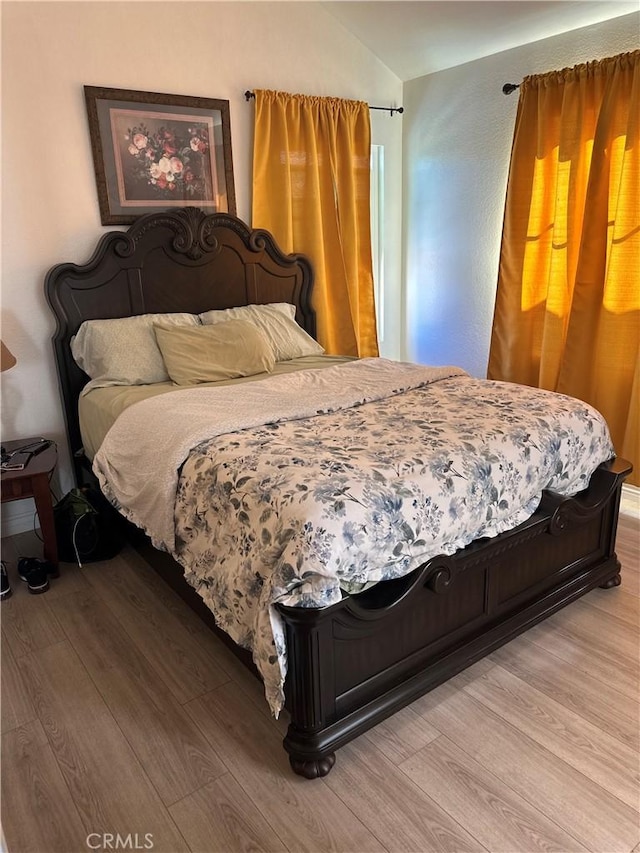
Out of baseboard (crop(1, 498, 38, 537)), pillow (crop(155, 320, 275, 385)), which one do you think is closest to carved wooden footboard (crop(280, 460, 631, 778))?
pillow (crop(155, 320, 275, 385))

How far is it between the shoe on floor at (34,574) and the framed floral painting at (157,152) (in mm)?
1743

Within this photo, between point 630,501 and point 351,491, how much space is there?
2.26 m

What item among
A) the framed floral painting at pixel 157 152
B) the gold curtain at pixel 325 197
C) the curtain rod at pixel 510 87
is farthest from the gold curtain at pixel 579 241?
the framed floral painting at pixel 157 152

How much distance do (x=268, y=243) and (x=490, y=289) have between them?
1.47 m

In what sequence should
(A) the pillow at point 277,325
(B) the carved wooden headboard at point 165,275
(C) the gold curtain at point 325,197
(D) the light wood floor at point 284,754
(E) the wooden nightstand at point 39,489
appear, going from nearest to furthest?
(D) the light wood floor at point 284,754, (E) the wooden nightstand at point 39,489, (B) the carved wooden headboard at point 165,275, (A) the pillow at point 277,325, (C) the gold curtain at point 325,197

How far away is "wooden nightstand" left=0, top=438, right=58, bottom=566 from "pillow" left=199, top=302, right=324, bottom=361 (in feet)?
3.83

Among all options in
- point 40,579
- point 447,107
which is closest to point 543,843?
point 40,579

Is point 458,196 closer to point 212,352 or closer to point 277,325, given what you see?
point 277,325

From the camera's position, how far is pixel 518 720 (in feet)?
6.09

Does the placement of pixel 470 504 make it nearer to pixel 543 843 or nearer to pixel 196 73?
pixel 543 843

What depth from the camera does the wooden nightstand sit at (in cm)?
255

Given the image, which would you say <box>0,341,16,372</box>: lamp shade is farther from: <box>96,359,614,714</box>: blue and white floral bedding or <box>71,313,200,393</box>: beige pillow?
<box>96,359,614,714</box>: blue and white floral bedding

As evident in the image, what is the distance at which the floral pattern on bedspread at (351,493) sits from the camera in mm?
1607

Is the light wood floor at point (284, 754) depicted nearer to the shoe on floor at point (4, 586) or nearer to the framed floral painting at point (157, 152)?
the shoe on floor at point (4, 586)
